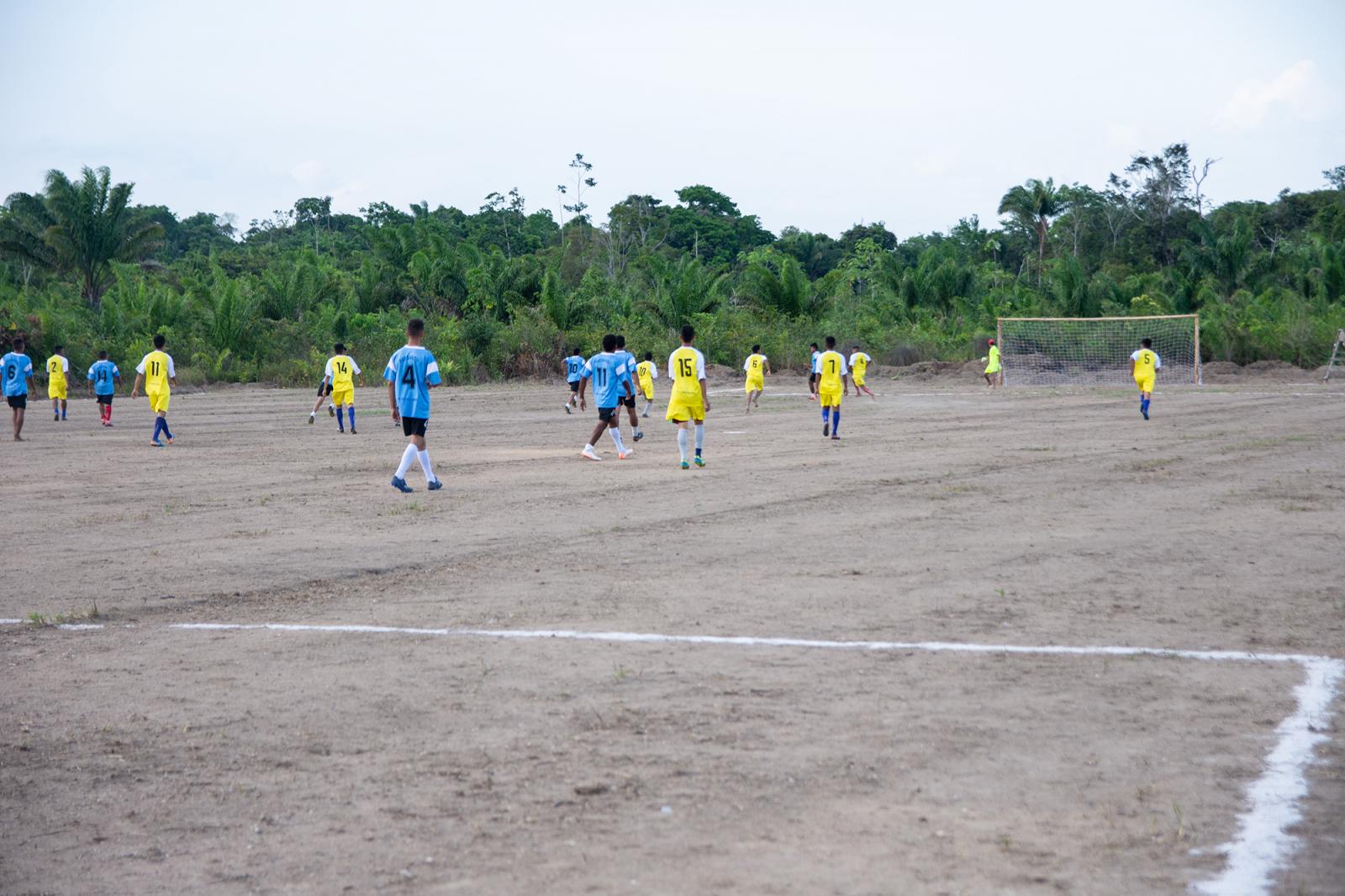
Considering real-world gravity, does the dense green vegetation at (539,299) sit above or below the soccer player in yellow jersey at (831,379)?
above

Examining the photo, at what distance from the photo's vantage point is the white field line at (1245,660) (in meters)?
4.12

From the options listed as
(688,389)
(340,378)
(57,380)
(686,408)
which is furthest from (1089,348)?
(57,380)

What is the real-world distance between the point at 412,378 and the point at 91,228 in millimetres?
40671

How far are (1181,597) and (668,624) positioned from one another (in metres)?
3.25

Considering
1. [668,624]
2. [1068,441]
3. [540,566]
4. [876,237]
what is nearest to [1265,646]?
[668,624]

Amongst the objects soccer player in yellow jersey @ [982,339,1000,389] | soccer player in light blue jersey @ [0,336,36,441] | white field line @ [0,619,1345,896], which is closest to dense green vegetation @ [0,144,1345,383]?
soccer player in yellow jersey @ [982,339,1000,389]

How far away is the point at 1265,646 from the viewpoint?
688cm

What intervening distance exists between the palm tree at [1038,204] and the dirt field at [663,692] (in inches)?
2026

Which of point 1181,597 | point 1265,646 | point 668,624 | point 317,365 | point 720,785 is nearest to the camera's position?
point 720,785

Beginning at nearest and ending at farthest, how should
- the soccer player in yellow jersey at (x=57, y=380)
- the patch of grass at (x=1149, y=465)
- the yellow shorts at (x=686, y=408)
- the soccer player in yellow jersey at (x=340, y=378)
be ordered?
the patch of grass at (x=1149, y=465)
the yellow shorts at (x=686, y=408)
the soccer player in yellow jersey at (x=340, y=378)
the soccer player in yellow jersey at (x=57, y=380)

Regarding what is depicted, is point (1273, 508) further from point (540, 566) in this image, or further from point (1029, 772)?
point (1029, 772)

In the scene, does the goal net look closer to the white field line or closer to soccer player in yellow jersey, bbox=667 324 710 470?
soccer player in yellow jersey, bbox=667 324 710 470

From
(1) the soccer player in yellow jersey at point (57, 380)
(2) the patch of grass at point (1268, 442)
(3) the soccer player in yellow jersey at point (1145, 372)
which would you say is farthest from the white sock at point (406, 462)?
(1) the soccer player in yellow jersey at point (57, 380)

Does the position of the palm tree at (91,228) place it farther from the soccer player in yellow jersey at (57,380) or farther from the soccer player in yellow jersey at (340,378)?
the soccer player in yellow jersey at (340,378)
